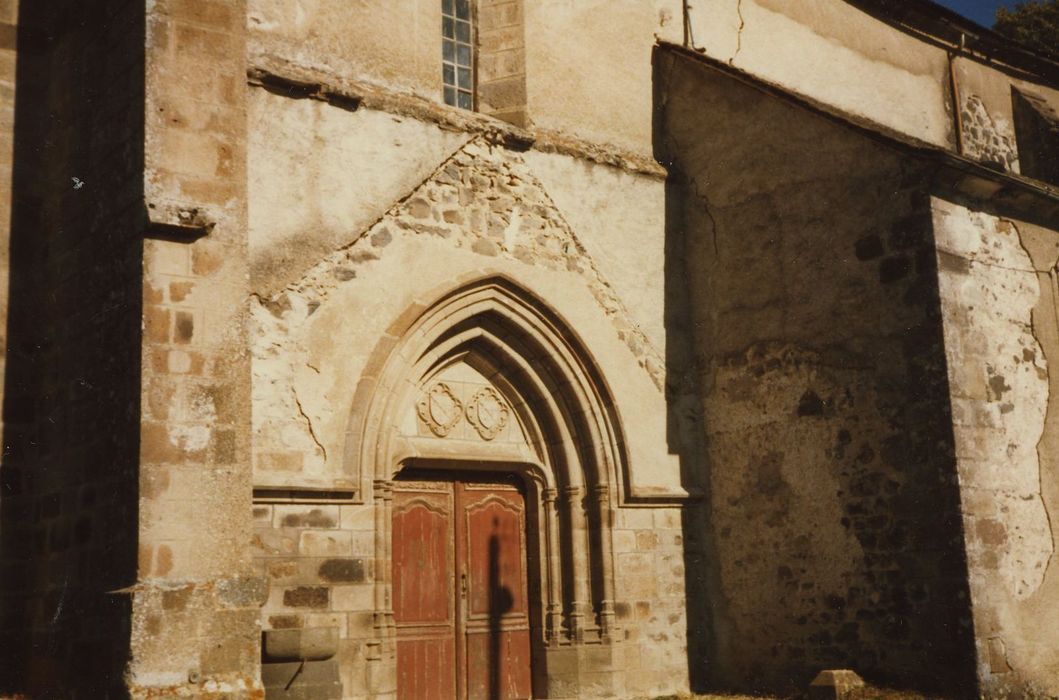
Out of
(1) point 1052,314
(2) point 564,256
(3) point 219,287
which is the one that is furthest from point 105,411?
(1) point 1052,314

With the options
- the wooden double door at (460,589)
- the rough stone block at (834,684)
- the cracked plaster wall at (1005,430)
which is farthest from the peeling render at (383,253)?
the rough stone block at (834,684)

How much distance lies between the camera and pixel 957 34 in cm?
1458

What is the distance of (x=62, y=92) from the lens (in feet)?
27.3

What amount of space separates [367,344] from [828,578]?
13.5 feet

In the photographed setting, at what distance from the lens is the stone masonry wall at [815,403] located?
925 cm

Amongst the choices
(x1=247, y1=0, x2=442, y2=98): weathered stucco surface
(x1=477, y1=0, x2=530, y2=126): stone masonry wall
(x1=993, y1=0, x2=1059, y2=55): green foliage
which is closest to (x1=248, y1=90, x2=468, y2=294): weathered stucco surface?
(x1=247, y1=0, x2=442, y2=98): weathered stucco surface

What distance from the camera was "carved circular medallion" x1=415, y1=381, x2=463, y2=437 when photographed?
384 inches

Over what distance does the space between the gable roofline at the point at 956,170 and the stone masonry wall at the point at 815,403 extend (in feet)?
0.36

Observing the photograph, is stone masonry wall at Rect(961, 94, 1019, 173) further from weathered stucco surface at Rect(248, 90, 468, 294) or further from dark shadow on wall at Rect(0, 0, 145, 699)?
dark shadow on wall at Rect(0, 0, 145, 699)

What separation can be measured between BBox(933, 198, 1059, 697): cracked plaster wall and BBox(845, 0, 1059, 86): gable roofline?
4533 mm

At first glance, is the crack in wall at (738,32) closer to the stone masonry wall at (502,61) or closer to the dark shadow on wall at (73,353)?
the stone masonry wall at (502,61)

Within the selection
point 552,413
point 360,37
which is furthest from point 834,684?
point 360,37

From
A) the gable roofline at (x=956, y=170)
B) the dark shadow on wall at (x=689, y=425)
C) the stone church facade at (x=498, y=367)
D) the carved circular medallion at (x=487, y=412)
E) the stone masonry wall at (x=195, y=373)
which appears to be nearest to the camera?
the stone masonry wall at (x=195, y=373)

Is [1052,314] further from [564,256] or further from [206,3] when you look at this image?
[206,3]
